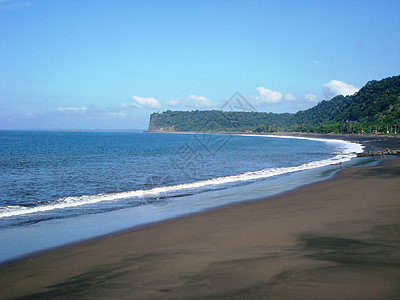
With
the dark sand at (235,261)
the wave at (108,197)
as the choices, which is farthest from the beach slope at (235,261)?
the wave at (108,197)

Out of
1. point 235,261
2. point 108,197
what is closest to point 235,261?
point 235,261

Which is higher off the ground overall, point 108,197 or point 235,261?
point 235,261

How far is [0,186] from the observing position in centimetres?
1945

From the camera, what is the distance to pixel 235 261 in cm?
634

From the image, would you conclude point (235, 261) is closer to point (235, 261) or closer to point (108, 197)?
point (235, 261)

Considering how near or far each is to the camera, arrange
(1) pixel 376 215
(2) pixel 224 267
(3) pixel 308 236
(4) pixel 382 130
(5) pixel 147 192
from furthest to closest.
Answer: (4) pixel 382 130 < (5) pixel 147 192 < (1) pixel 376 215 < (3) pixel 308 236 < (2) pixel 224 267

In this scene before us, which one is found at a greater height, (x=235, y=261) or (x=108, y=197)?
(x=235, y=261)

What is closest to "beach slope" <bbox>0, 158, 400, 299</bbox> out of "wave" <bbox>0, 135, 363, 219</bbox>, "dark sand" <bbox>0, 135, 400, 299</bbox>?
"dark sand" <bbox>0, 135, 400, 299</bbox>

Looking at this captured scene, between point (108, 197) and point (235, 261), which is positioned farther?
point (108, 197)

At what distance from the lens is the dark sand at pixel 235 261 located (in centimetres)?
502

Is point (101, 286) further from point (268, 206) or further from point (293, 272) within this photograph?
point (268, 206)

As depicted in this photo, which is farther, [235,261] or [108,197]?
[108,197]

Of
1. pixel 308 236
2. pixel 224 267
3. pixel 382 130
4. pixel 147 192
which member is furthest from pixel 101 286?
pixel 382 130

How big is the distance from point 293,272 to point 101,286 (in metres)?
3.35
